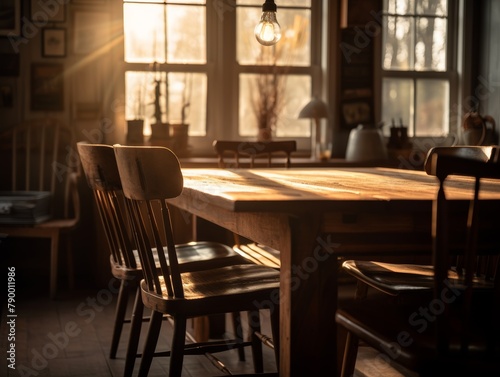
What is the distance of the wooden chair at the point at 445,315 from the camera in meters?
1.57

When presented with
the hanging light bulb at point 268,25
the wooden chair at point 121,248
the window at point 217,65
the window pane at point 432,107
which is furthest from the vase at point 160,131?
the window pane at point 432,107

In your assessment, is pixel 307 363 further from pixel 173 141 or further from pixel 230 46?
pixel 230 46

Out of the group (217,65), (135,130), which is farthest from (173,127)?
(217,65)

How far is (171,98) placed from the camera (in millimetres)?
5109

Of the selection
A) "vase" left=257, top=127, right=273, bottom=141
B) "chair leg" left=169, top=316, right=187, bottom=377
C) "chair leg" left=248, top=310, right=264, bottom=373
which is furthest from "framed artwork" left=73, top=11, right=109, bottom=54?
"chair leg" left=169, top=316, right=187, bottom=377

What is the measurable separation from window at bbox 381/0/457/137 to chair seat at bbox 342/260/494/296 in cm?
300

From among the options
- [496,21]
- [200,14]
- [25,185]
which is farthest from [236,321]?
[496,21]

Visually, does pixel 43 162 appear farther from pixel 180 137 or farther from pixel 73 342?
pixel 73 342

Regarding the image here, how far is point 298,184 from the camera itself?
2.42 m

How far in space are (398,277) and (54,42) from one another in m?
3.20

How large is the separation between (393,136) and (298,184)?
2967 millimetres

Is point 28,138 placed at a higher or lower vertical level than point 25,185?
higher

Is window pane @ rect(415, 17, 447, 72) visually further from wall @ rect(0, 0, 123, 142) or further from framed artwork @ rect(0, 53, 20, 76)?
framed artwork @ rect(0, 53, 20, 76)

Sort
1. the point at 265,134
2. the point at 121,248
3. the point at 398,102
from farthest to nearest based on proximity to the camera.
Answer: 1. the point at 398,102
2. the point at 265,134
3. the point at 121,248
